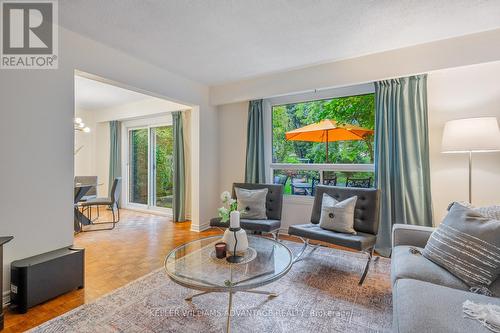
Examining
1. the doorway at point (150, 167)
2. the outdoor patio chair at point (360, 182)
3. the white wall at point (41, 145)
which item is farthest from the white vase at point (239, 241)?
the doorway at point (150, 167)

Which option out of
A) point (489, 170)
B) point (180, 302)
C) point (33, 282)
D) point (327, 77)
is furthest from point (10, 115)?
point (489, 170)

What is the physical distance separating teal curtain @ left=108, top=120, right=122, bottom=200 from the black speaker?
4.02 meters

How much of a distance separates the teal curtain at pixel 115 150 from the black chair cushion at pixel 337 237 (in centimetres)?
488

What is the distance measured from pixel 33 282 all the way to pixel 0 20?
6.86 ft

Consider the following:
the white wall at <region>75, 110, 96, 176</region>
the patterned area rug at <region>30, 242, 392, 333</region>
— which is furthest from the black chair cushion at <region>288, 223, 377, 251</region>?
the white wall at <region>75, 110, 96, 176</region>

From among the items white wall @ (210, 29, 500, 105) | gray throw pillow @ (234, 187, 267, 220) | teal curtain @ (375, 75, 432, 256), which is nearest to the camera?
white wall @ (210, 29, 500, 105)

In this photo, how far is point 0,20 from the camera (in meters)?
1.97

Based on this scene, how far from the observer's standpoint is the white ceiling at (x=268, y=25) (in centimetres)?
202

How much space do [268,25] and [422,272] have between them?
232 cm

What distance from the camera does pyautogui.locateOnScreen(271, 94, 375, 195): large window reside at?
11.1ft

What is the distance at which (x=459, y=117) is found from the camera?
275 cm

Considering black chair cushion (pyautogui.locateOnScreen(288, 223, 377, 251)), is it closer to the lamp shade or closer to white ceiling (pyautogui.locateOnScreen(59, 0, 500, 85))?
the lamp shade

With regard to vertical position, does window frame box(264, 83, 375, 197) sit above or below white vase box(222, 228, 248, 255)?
above

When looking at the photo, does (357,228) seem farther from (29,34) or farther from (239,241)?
(29,34)
